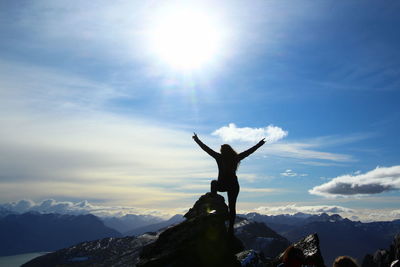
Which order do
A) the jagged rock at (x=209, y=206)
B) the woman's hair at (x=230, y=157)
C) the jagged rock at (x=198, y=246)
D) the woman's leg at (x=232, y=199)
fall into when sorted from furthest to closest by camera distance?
the jagged rock at (x=209, y=206), the woman's hair at (x=230, y=157), the woman's leg at (x=232, y=199), the jagged rock at (x=198, y=246)

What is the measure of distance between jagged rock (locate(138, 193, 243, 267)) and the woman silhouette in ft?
2.30

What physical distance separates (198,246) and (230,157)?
13.5 feet

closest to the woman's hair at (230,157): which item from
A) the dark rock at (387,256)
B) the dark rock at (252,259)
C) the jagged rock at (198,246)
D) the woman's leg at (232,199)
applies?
the woman's leg at (232,199)

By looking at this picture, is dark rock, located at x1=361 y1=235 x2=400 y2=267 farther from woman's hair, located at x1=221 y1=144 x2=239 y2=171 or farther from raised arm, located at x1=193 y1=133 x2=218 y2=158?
raised arm, located at x1=193 y1=133 x2=218 y2=158

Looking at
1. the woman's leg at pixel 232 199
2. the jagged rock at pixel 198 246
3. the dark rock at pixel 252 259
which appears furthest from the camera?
the woman's leg at pixel 232 199

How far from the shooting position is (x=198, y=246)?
13445 mm

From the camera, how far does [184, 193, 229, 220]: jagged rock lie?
15.3 m

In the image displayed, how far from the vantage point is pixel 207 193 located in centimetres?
1848

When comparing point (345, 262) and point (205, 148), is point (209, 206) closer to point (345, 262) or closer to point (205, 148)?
point (205, 148)

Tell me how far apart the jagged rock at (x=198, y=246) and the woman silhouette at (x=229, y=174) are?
700 mm

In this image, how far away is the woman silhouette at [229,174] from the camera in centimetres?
1421

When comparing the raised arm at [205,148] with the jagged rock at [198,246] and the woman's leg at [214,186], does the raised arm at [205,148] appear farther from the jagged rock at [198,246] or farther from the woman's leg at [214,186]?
the jagged rock at [198,246]

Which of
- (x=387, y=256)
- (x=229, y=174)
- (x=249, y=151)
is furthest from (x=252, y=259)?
(x=387, y=256)

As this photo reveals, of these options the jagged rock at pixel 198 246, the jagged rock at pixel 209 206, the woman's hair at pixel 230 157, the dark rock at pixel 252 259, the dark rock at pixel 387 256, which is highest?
the woman's hair at pixel 230 157
